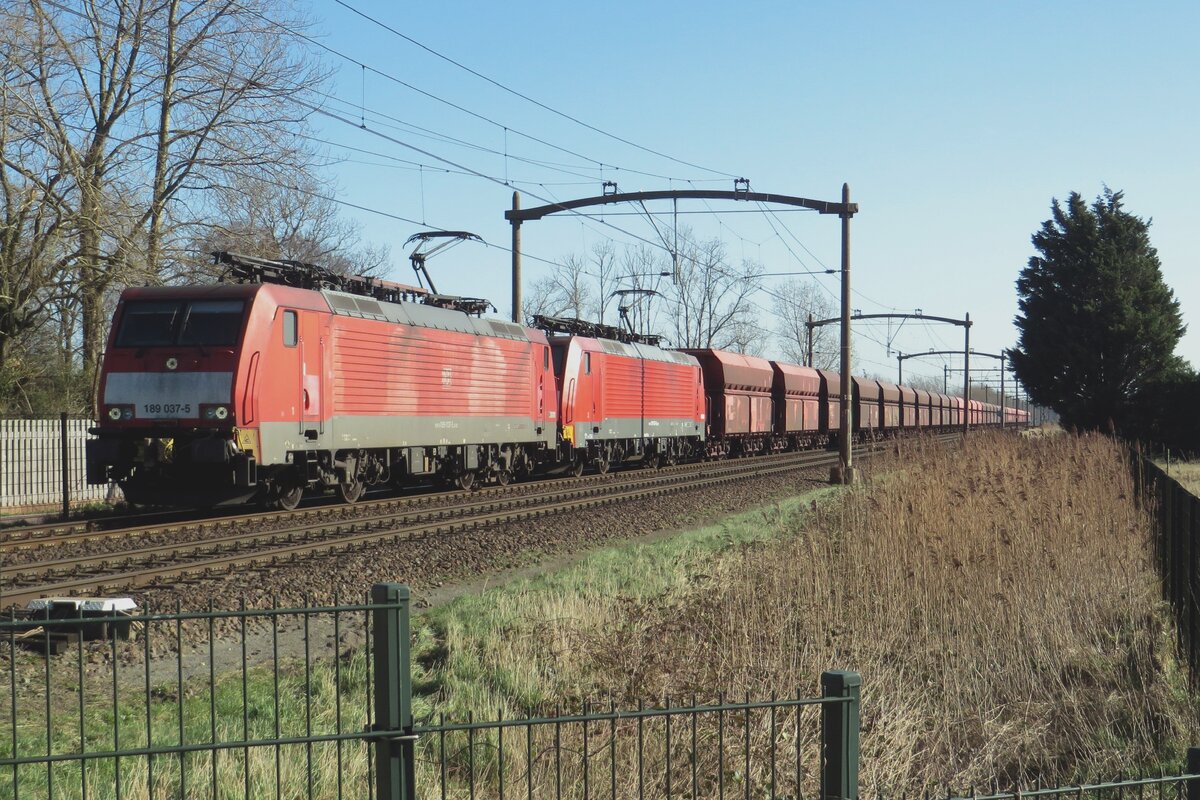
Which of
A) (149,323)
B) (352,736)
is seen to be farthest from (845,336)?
(352,736)

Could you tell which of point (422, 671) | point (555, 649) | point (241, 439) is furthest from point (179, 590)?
point (241, 439)

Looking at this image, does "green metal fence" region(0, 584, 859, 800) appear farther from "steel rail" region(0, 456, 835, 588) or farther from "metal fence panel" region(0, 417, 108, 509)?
"metal fence panel" region(0, 417, 108, 509)

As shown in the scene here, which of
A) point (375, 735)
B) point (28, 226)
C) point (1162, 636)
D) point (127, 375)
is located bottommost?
point (1162, 636)

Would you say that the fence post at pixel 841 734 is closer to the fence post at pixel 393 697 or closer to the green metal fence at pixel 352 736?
the green metal fence at pixel 352 736

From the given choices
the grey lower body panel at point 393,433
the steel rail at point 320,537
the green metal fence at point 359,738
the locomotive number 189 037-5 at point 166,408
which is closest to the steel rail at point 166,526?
the grey lower body panel at point 393,433

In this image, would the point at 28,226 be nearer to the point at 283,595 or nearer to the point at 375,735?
the point at 283,595

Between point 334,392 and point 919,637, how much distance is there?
10618mm

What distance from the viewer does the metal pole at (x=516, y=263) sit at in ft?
84.0

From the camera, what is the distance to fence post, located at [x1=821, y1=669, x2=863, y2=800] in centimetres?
376

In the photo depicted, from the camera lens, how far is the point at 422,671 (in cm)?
835

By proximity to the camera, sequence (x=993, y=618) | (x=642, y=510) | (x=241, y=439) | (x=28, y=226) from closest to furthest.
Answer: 1. (x=993, y=618)
2. (x=241, y=439)
3. (x=642, y=510)
4. (x=28, y=226)

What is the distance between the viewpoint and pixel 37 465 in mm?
21719

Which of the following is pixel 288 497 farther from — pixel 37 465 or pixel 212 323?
pixel 37 465

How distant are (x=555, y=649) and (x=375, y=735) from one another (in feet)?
14.5
